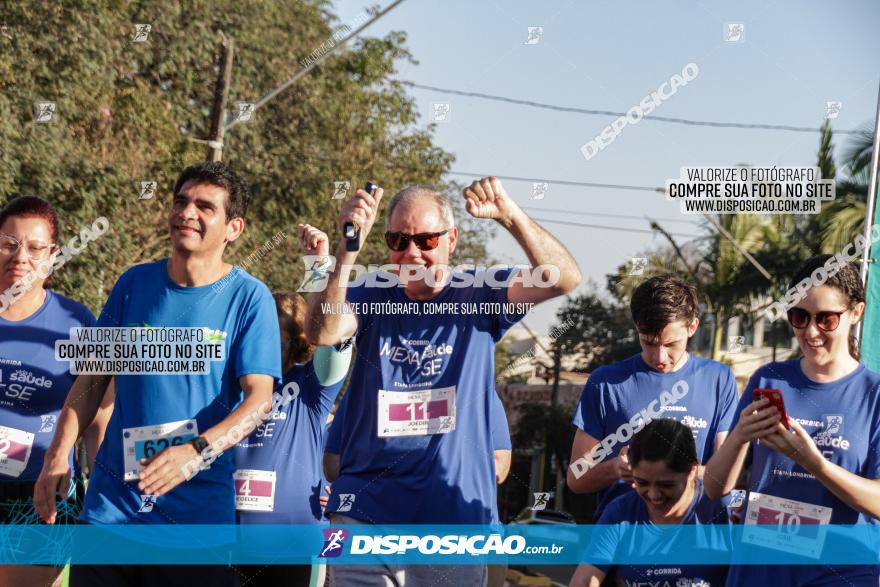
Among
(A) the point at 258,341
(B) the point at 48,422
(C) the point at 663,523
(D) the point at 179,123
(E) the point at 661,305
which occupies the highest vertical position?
(D) the point at 179,123

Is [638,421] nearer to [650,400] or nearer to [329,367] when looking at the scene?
[650,400]

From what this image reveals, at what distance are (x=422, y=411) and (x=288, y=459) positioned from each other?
1492 mm

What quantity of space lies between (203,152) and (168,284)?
13519 millimetres

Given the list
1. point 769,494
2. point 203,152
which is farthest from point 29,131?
point 769,494

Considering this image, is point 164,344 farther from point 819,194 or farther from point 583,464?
point 819,194

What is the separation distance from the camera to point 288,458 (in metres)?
5.23

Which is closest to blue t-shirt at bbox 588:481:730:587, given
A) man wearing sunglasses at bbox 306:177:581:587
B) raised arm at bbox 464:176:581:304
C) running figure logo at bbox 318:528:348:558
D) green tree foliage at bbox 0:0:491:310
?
man wearing sunglasses at bbox 306:177:581:587

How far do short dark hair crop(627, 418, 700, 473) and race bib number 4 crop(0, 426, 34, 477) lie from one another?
272 cm

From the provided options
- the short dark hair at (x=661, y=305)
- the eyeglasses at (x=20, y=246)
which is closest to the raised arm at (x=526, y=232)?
the short dark hair at (x=661, y=305)

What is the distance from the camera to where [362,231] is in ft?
12.7

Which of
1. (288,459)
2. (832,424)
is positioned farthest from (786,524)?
(288,459)

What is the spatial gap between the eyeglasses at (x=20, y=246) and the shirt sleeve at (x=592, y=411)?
8.46ft

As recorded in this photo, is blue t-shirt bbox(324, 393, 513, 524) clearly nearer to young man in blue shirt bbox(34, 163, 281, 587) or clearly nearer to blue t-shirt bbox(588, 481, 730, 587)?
blue t-shirt bbox(588, 481, 730, 587)

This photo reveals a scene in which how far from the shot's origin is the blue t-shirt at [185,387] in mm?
3830
